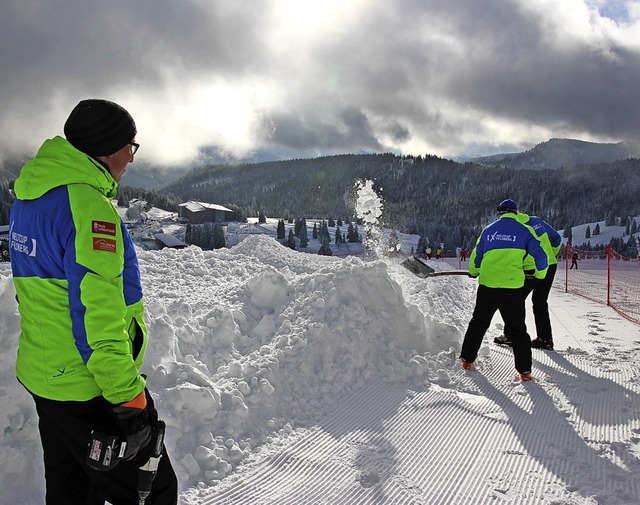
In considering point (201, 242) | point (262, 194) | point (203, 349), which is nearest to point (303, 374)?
point (203, 349)

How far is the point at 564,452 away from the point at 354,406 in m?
1.79

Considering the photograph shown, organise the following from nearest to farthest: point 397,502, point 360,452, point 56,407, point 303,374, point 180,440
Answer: point 56,407 → point 397,502 → point 180,440 → point 360,452 → point 303,374

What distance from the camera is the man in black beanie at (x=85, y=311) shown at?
1.68 meters

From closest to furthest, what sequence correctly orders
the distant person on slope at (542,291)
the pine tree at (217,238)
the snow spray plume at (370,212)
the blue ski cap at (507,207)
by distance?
the blue ski cap at (507,207) → the distant person on slope at (542,291) → the snow spray plume at (370,212) → the pine tree at (217,238)

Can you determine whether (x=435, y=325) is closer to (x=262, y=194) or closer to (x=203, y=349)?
(x=203, y=349)

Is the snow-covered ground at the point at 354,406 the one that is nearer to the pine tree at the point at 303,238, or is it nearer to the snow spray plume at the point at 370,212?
the snow spray plume at the point at 370,212

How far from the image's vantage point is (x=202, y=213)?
10550cm

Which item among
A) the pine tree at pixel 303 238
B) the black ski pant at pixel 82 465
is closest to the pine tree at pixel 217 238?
the pine tree at pixel 303 238

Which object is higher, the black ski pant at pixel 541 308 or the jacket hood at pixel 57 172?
the jacket hood at pixel 57 172

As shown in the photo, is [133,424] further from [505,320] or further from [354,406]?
[505,320]

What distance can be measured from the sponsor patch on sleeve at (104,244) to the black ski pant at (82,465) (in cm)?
62

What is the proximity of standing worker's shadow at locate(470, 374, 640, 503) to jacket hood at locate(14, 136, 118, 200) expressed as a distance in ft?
11.5

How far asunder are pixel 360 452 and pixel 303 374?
120 cm

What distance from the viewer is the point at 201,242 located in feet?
262
